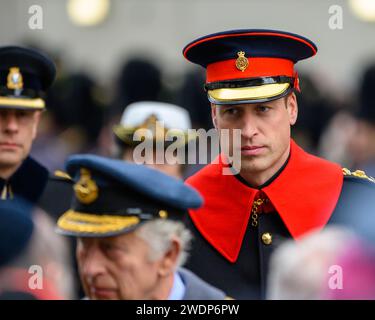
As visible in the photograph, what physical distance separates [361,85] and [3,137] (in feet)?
12.1

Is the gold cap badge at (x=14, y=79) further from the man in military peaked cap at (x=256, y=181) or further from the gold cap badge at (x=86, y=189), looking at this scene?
the gold cap badge at (x=86, y=189)

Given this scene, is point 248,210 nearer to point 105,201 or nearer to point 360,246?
point 105,201

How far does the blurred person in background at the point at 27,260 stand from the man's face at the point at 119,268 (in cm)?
14

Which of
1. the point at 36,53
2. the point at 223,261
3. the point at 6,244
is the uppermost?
the point at 36,53

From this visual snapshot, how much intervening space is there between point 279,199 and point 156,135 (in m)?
1.70

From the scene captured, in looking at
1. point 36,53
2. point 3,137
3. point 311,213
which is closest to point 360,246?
point 311,213

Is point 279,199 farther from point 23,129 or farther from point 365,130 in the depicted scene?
point 365,130

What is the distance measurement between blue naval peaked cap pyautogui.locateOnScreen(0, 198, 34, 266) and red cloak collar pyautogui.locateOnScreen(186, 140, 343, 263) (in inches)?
61.6

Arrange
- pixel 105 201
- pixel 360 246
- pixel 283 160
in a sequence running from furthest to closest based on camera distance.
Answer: pixel 283 160, pixel 105 201, pixel 360 246

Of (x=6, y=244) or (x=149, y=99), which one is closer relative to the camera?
(x=6, y=244)

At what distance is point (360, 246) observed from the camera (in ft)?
11.3

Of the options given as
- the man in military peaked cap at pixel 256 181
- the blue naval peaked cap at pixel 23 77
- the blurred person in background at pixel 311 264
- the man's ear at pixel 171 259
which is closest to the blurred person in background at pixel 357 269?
the blurred person in background at pixel 311 264

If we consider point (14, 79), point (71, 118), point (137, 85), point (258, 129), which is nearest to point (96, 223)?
point (258, 129)

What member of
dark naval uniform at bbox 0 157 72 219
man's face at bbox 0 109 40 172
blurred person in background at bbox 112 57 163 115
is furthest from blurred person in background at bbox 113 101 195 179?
blurred person in background at bbox 112 57 163 115
